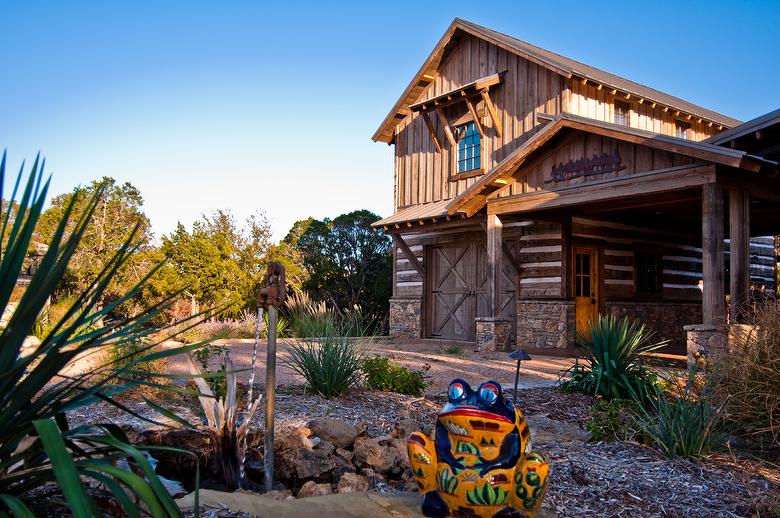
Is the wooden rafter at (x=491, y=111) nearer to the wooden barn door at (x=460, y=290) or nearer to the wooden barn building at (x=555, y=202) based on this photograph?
the wooden barn building at (x=555, y=202)

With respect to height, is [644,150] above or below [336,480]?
above

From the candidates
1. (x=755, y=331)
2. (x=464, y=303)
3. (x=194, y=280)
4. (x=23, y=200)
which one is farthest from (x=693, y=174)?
(x=194, y=280)

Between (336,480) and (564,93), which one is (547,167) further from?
(336,480)

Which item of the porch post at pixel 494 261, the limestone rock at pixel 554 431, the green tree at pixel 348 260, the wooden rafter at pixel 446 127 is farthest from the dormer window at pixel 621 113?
the limestone rock at pixel 554 431

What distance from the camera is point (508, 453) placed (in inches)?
116

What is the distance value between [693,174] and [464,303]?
702cm

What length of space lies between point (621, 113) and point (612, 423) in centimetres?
1128

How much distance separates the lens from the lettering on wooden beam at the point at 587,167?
10.0 metres

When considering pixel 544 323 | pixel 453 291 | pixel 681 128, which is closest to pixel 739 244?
pixel 544 323

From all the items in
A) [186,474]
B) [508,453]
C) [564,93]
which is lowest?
[186,474]

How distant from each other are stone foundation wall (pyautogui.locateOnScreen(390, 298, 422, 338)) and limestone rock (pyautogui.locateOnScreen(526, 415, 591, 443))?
10417mm

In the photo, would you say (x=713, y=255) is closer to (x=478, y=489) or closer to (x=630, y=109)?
(x=630, y=109)

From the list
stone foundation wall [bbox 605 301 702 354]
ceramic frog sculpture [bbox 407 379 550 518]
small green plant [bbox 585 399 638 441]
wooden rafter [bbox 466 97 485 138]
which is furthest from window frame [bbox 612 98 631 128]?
ceramic frog sculpture [bbox 407 379 550 518]

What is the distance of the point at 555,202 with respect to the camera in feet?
35.7
